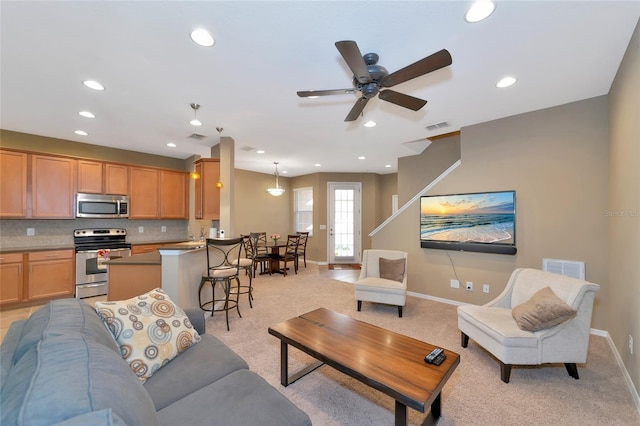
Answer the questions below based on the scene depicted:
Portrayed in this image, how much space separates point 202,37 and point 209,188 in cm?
276

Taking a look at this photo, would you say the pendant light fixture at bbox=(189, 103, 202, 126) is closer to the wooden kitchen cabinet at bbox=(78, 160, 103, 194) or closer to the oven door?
the wooden kitchen cabinet at bbox=(78, 160, 103, 194)

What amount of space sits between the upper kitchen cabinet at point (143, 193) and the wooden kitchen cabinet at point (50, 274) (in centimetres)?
116

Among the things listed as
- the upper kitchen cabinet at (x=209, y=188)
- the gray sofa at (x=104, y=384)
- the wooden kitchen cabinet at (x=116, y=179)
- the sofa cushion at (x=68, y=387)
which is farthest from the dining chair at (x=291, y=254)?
the sofa cushion at (x=68, y=387)

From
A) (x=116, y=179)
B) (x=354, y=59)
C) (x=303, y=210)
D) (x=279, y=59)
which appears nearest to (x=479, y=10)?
(x=354, y=59)

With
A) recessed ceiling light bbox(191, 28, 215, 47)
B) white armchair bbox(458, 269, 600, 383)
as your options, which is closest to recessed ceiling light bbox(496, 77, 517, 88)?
white armchair bbox(458, 269, 600, 383)

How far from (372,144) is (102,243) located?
5262mm

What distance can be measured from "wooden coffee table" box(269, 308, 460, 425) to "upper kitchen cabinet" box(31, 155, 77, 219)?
15.0 ft

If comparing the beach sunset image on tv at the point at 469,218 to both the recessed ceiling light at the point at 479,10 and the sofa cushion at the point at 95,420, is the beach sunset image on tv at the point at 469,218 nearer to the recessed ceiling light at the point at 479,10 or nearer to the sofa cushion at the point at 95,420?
the recessed ceiling light at the point at 479,10

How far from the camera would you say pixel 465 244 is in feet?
12.5

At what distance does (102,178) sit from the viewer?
15.1 feet

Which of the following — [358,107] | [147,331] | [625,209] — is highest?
[358,107]

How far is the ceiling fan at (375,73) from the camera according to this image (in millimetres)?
1638

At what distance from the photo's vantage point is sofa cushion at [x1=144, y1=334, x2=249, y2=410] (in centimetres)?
136

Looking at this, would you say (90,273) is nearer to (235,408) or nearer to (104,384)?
(235,408)
